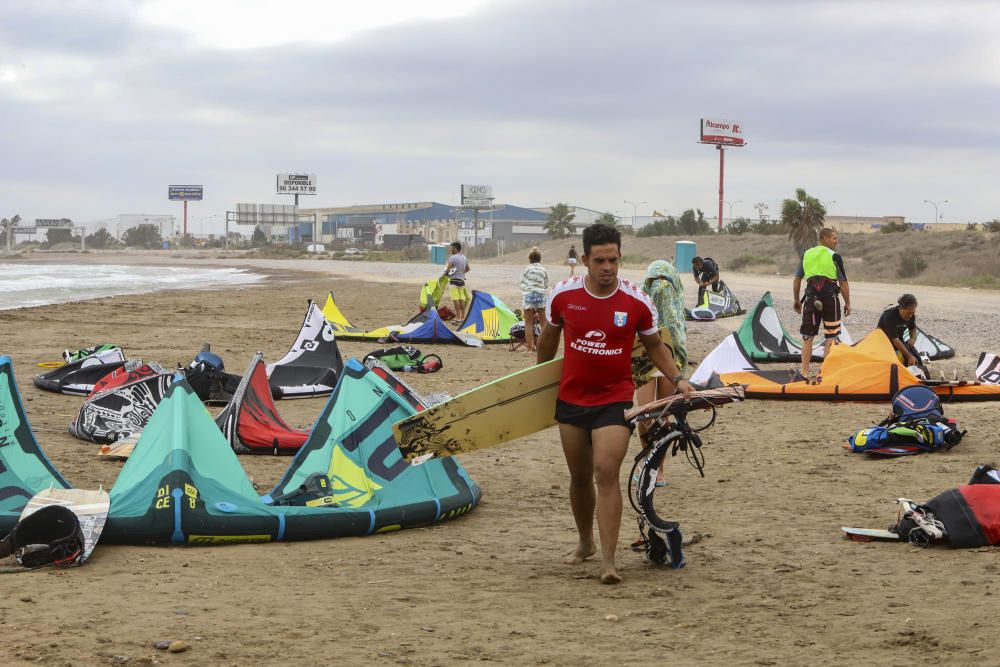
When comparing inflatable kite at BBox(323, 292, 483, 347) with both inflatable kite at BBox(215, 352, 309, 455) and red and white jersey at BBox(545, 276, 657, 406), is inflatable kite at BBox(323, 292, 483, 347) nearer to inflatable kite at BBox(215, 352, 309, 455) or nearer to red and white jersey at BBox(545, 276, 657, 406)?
inflatable kite at BBox(215, 352, 309, 455)

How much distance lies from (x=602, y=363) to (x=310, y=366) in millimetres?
7699

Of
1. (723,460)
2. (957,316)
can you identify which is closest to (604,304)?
(723,460)

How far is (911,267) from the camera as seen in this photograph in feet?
156

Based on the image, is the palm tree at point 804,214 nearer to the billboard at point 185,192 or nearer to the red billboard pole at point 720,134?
the red billboard pole at point 720,134

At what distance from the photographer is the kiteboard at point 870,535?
611 cm

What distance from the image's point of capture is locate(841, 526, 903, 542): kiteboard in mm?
6109

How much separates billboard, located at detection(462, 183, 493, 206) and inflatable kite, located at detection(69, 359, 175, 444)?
404 ft

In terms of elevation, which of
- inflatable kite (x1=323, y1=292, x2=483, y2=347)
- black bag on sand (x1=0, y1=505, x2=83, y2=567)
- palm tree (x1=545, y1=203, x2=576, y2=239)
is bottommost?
black bag on sand (x1=0, y1=505, x2=83, y2=567)

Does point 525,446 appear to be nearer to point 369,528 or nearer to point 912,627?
point 369,528

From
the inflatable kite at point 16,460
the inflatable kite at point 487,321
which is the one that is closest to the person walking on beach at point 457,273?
the inflatable kite at point 487,321

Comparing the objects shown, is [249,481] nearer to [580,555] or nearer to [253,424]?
[580,555]

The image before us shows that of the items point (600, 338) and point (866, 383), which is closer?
point (600, 338)

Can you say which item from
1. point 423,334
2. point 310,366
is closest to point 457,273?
point 423,334

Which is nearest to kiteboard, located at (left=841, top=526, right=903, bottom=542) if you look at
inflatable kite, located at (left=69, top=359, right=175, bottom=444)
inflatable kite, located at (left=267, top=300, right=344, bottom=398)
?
inflatable kite, located at (left=69, top=359, right=175, bottom=444)
